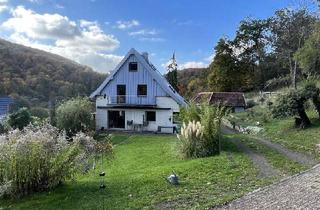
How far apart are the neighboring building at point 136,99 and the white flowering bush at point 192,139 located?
600 inches

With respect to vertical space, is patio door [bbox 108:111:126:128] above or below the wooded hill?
below

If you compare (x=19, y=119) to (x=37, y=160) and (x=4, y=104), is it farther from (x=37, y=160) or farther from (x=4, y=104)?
(x=37, y=160)

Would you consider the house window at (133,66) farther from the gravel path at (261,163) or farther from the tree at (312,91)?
the gravel path at (261,163)

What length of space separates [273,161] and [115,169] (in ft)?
19.1

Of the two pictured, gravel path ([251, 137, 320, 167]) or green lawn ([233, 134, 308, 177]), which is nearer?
green lawn ([233, 134, 308, 177])

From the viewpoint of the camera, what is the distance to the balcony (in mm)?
32306

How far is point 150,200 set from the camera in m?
9.01

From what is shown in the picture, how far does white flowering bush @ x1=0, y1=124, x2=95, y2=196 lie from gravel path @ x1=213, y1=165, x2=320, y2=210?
4.02 meters

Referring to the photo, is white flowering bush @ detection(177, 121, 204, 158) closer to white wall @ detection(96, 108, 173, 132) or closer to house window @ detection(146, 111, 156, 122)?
white wall @ detection(96, 108, 173, 132)

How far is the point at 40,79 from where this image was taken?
5688 cm

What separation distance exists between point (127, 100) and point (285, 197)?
24.6 m

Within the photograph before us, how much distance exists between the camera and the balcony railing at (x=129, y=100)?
106 ft

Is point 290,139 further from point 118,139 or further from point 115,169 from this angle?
point 118,139

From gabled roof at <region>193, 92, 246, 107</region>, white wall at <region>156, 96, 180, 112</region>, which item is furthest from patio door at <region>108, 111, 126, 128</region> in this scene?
gabled roof at <region>193, 92, 246, 107</region>
